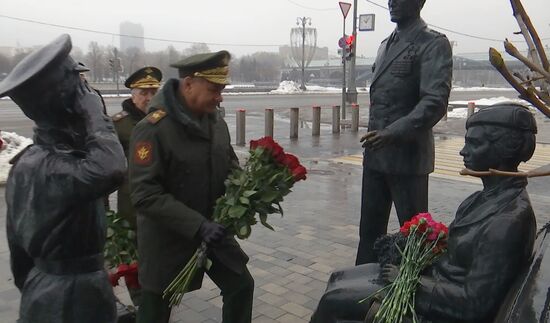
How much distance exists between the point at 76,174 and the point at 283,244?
155 inches

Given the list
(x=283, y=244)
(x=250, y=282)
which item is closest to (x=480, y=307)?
(x=250, y=282)

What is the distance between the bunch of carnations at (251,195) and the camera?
248 centimetres

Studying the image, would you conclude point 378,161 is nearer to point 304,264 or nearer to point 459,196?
point 304,264

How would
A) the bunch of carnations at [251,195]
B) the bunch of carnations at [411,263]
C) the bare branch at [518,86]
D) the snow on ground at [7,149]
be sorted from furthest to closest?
1. the snow on ground at [7,149]
2. the bunch of carnations at [251,195]
3. the bunch of carnations at [411,263]
4. the bare branch at [518,86]

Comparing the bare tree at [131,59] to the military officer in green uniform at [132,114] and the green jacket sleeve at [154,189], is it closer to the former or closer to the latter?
the military officer in green uniform at [132,114]

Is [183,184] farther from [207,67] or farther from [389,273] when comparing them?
[389,273]

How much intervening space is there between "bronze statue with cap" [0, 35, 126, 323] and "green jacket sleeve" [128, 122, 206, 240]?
649 mm

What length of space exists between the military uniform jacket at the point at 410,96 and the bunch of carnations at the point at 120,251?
5.59ft

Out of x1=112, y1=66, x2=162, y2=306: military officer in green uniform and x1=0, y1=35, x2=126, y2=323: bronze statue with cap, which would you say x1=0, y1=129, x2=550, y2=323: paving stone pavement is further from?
x1=0, y1=35, x2=126, y2=323: bronze statue with cap

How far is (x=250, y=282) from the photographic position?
2.86 metres

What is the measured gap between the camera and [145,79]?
4.19 meters

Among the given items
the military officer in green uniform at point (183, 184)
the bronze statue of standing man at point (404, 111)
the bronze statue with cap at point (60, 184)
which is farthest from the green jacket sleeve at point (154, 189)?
the bronze statue of standing man at point (404, 111)

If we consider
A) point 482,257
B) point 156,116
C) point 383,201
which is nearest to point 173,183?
point 156,116

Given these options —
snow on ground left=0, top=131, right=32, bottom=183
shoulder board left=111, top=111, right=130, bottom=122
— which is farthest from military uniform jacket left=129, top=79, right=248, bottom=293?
snow on ground left=0, top=131, right=32, bottom=183
